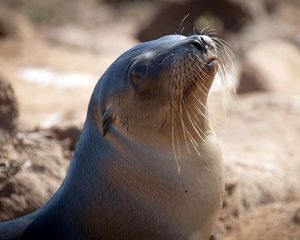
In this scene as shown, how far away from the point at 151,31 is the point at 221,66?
10.6 metres

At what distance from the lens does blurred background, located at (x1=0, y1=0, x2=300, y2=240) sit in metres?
4.74

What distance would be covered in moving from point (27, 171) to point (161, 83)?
5.66 ft

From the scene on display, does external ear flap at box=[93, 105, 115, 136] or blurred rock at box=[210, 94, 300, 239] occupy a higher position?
external ear flap at box=[93, 105, 115, 136]

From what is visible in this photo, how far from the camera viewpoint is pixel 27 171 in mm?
4738

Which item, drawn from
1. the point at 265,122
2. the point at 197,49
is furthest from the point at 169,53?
the point at 265,122

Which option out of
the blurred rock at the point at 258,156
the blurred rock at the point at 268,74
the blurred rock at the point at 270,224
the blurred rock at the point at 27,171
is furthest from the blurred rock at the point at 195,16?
the blurred rock at the point at 270,224

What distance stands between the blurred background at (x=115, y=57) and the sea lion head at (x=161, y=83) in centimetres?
128

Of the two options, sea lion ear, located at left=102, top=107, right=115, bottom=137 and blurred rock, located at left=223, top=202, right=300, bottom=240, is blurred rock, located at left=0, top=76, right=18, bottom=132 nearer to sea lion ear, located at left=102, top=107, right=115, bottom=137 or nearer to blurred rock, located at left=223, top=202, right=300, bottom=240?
sea lion ear, located at left=102, top=107, right=115, bottom=137

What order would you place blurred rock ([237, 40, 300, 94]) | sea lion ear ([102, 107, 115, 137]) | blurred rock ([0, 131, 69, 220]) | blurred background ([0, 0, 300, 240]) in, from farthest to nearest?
blurred rock ([237, 40, 300, 94]), blurred background ([0, 0, 300, 240]), blurred rock ([0, 131, 69, 220]), sea lion ear ([102, 107, 115, 137])

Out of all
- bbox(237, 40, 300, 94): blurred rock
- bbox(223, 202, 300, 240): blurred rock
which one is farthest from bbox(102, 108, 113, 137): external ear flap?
bbox(237, 40, 300, 94): blurred rock

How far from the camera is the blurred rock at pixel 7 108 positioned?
16.9 feet

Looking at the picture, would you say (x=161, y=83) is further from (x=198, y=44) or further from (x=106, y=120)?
(x=106, y=120)

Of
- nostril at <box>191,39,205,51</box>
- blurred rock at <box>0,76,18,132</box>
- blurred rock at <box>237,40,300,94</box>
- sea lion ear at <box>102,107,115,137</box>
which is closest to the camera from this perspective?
nostril at <box>191,39,205,51</box>

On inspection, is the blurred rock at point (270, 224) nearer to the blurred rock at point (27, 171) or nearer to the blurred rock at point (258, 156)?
the blurred rock at point (258, 156)
